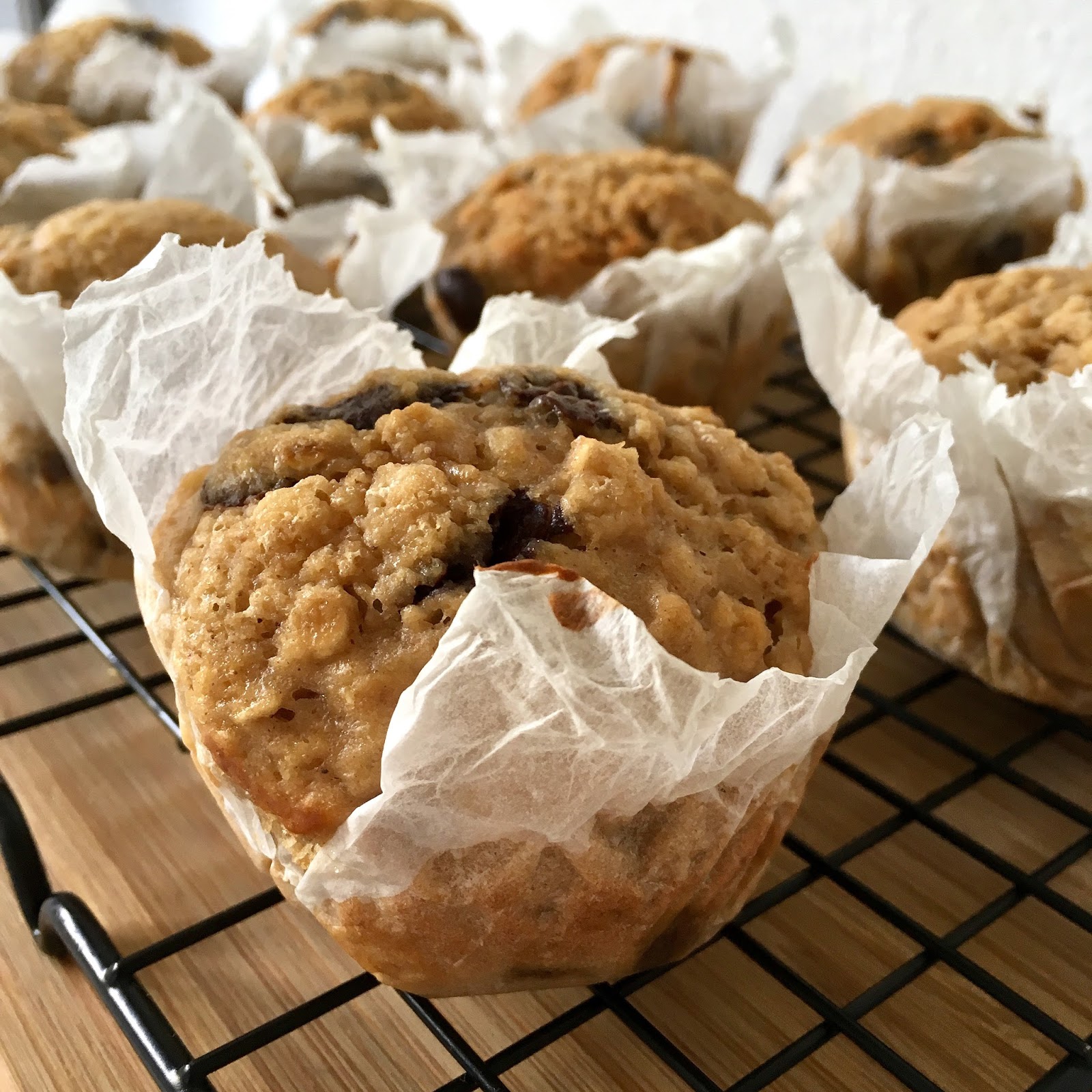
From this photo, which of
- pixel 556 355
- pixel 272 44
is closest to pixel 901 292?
pixel 556 355

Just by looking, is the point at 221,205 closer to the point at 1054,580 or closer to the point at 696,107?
the point at 696,107

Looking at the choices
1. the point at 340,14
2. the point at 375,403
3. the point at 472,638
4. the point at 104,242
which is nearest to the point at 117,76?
the point at 340,14

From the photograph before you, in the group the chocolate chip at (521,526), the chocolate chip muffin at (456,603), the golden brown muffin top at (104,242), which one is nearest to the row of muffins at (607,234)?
the golden brown muffin top at (104,242)

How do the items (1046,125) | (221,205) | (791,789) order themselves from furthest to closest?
1. (1046,125)
2. (221,205)
3. (791,789)

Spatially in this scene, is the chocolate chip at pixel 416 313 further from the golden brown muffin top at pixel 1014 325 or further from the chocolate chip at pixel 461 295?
the golden brown muffin top at pixel 1014 325

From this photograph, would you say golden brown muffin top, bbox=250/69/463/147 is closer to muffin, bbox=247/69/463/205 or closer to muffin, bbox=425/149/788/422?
muffin, bbox=247/69/463/205

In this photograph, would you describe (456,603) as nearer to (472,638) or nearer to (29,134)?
(472,638)
